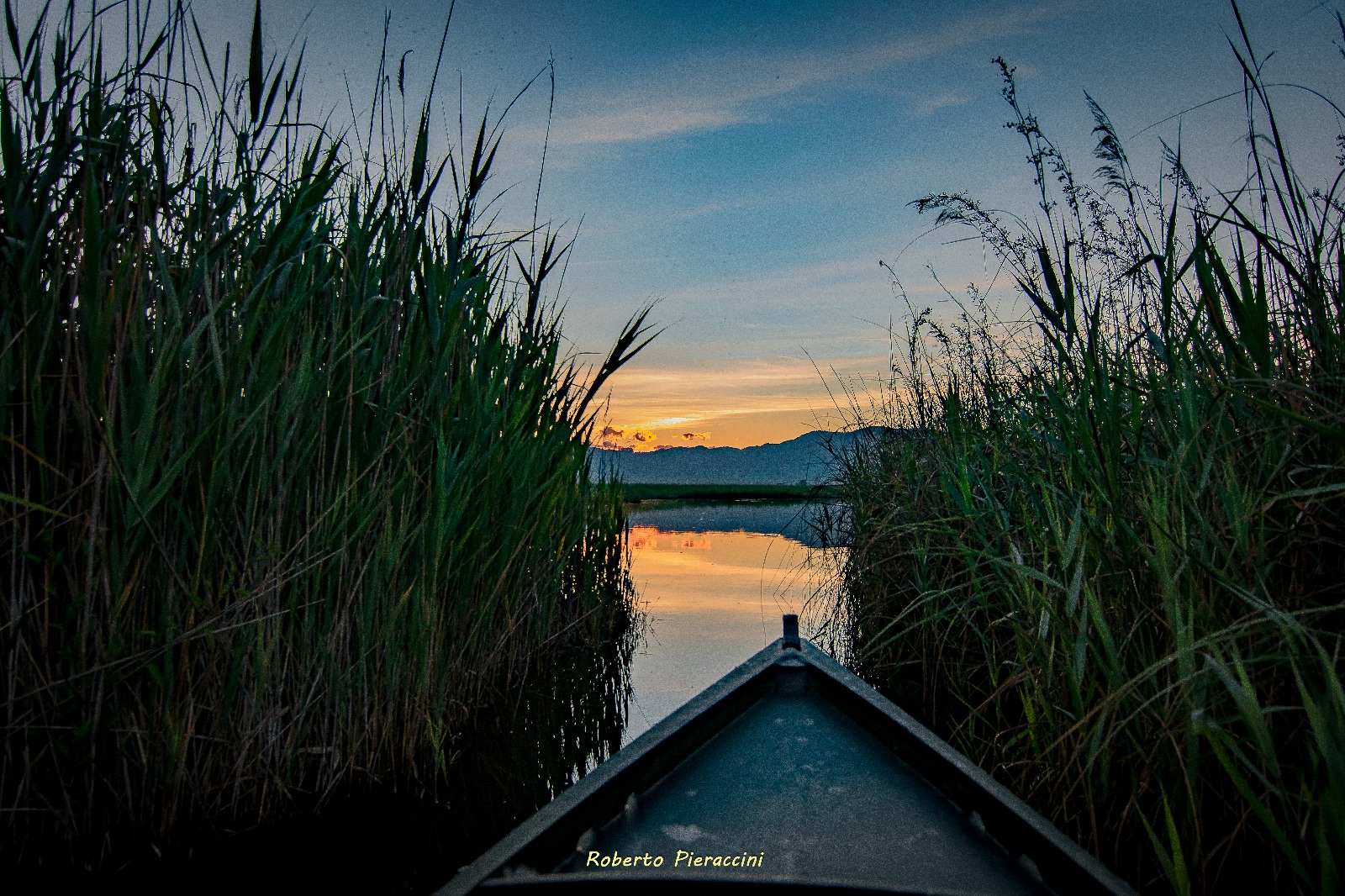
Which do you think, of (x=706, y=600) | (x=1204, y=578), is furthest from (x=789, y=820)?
(x=706, y=600)

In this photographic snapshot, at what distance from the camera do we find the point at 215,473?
1.89 meters

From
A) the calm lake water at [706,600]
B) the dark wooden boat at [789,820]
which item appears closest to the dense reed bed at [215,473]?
the dark wooden boat at [789,820]

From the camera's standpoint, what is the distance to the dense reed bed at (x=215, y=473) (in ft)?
5.63

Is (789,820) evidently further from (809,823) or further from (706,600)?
(706,600)

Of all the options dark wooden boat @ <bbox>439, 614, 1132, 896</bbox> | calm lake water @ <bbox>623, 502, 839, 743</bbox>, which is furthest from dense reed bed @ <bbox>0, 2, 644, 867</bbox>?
calm lake water @ <bbox>623, 502, 839, 743</bbox>

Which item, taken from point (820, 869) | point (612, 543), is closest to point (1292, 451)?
point (820, 869)

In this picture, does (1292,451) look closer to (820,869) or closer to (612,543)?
(820,869)

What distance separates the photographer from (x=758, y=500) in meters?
32.4

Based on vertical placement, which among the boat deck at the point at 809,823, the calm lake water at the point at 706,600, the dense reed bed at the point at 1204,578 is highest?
the dense reed bed at the point at 1204,578

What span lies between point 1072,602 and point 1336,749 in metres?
0.71

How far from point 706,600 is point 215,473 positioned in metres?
5.70

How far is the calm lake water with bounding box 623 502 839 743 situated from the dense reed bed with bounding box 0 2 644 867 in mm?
1594

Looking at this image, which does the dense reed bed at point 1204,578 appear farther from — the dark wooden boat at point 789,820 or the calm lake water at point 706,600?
the calm lake water at point 706,600

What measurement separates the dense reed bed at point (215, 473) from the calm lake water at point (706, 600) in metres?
1.59
